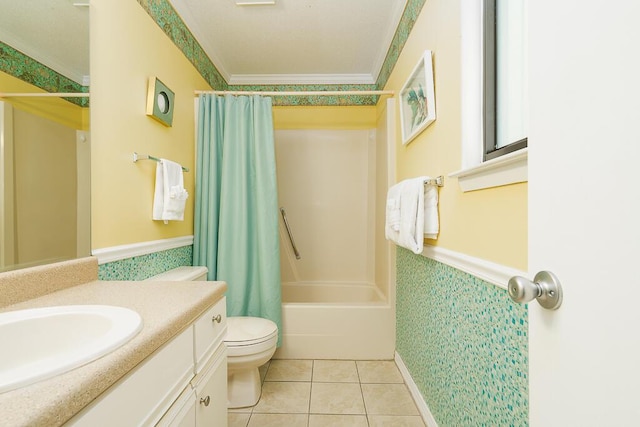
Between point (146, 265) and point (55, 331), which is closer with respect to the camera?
point (55, 331)

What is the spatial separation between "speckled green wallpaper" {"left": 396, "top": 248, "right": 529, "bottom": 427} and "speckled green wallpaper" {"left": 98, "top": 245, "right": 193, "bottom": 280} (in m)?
1.42

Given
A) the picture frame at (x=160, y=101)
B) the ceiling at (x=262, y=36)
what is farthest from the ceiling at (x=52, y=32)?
the picture frame at (x=160, y=101)

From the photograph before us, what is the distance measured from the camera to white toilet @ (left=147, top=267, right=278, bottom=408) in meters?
1.53

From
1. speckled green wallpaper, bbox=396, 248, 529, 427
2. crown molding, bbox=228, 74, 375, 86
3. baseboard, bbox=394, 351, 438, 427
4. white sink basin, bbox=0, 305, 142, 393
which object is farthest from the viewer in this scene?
crown molding, bbox=228, 74, 375, 86

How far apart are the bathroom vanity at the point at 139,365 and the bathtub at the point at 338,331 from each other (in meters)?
1.09

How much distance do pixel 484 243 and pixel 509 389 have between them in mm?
414

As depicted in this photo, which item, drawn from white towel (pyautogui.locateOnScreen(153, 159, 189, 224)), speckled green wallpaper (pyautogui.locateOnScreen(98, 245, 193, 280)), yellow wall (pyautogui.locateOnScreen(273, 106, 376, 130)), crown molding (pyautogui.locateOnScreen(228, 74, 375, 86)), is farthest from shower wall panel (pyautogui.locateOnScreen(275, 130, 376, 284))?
white towel (pyautogui.locateOnScreen(153, 159, 189, 224))

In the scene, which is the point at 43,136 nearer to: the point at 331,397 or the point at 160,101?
the point at 160,101

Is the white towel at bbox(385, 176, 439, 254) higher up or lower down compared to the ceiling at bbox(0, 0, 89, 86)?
lower down

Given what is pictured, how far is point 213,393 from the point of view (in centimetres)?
96

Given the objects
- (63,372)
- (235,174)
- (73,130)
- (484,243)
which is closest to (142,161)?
(73,130)

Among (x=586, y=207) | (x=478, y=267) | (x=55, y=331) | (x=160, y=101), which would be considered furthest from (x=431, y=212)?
(x=160, y=101)

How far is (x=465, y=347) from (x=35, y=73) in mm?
1715

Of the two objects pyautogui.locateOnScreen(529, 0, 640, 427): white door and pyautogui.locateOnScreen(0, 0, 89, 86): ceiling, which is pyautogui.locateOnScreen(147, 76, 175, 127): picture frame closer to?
pyautogui.locateOnScreen(0, 0, 89, 86): ceiling
